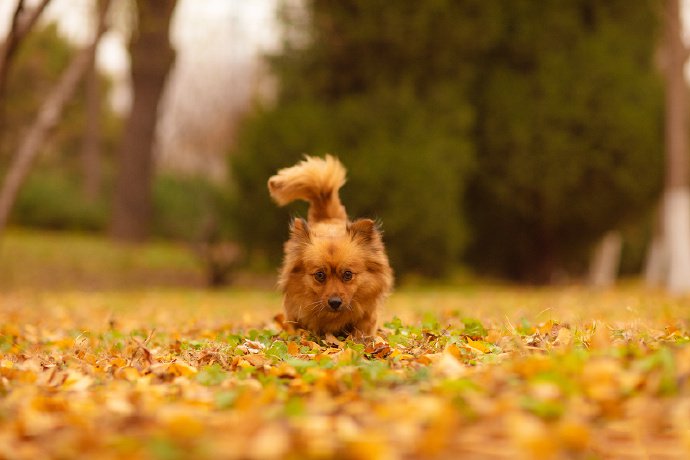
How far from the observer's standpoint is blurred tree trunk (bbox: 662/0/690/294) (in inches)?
583

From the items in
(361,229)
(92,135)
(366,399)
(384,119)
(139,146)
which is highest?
(384,119)

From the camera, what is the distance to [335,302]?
5.44m

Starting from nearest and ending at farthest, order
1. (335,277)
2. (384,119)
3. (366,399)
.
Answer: (366,399) < (335,277) < (384,119)

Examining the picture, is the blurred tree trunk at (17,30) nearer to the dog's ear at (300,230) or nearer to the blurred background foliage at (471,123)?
the blurred background foliage at (471,123)

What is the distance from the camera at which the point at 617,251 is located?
29.8 meters

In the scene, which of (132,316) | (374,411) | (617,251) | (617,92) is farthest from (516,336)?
(617,251)

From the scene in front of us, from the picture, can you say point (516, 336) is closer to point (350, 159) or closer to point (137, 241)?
point (350, 159)

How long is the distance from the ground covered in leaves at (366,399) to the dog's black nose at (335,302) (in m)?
0.32

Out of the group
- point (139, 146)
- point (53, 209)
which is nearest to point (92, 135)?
point (53, 209)

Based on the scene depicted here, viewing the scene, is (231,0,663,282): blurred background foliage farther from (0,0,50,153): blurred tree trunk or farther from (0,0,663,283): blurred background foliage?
(0,0,50,153): blurred tree trunk

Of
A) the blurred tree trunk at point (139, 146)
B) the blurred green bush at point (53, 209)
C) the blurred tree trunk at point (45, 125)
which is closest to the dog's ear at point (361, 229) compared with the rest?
the blurred tree trunk at point (45, 125)

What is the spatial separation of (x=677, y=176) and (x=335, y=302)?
1187 cm

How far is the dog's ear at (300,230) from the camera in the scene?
5.87 m

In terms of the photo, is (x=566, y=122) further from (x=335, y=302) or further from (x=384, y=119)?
(x=335, y=302)
